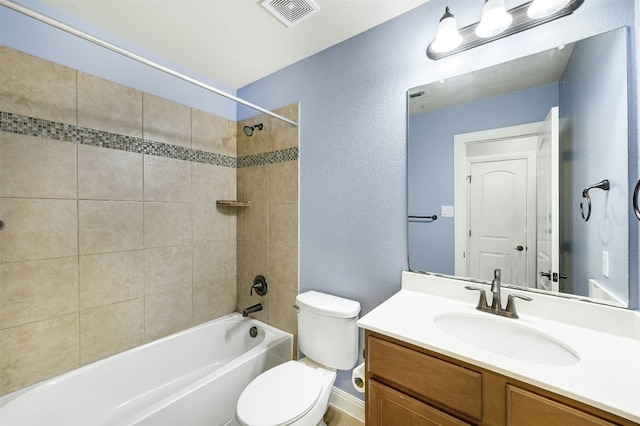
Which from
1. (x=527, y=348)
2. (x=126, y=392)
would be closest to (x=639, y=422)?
(x=527, y=348)

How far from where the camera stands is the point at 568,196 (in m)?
1.04

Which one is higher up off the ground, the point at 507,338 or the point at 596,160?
the point at 596,160

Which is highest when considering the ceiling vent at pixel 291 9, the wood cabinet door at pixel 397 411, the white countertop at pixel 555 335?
the ceiling vent at pixel 291 9

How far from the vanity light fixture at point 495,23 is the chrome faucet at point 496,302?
1063 millimetres

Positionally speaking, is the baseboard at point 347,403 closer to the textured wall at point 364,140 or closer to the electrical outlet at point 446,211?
the textured wall at point 364,140

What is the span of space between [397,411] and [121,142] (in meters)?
2.07

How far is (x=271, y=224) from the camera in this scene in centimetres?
203

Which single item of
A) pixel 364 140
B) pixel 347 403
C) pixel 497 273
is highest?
pixel 364 140

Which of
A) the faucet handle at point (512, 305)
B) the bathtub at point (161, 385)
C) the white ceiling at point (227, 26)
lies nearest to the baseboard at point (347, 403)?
the bathtub at point (161, 385)

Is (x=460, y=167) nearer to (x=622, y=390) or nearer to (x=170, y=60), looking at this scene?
(x=622, y=390)

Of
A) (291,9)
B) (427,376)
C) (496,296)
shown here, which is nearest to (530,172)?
(496,296)

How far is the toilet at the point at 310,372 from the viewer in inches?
44.6

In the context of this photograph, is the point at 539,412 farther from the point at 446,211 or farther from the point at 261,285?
the point at 261,285

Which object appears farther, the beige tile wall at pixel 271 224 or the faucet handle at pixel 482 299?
the beige tile wall at pixel 271 224
